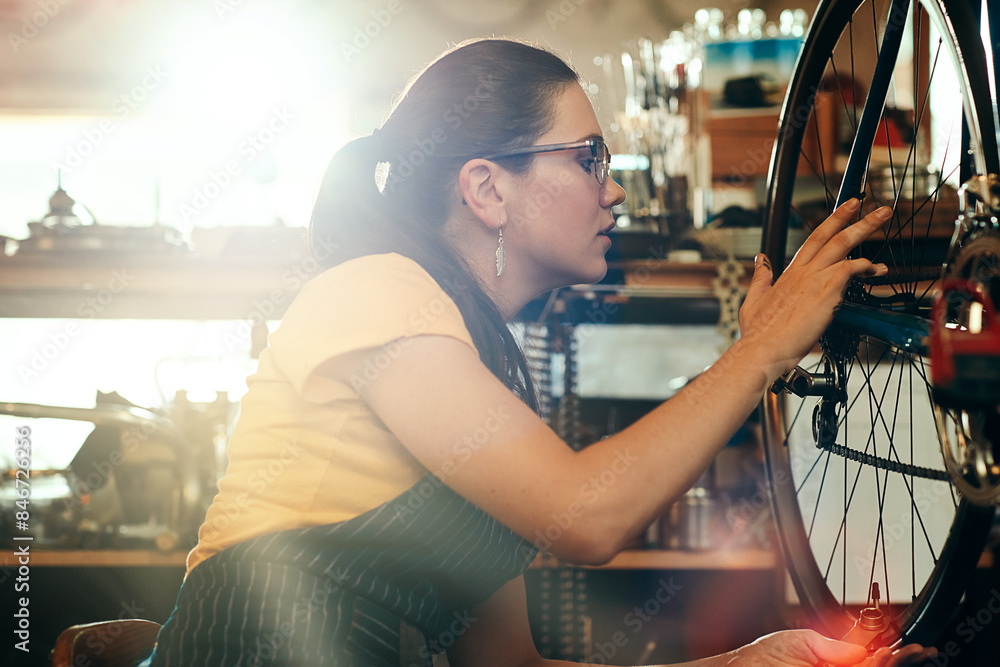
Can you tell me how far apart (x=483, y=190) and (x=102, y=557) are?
3.90 feet

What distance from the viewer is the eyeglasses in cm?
83

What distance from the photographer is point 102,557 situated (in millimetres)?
1522

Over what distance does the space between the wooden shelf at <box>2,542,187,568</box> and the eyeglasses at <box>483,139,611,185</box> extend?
115 cm

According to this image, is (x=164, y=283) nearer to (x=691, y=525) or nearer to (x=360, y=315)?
(x=360, y=315)

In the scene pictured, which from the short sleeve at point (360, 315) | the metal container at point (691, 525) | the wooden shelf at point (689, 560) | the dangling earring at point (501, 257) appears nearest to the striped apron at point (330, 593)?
the short sleeve at point (360, 315)

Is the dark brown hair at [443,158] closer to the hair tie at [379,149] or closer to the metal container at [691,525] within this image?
the hair tie at [379,149]

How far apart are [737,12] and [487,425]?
2322 millimetres

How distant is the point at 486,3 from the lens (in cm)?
254

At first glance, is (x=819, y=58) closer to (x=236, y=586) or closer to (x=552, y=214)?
(x=552, y=214)

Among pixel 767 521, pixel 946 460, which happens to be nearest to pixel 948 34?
pixel 946 460

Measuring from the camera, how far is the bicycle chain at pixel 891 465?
582mm

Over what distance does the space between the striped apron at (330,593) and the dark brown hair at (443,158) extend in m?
0.19

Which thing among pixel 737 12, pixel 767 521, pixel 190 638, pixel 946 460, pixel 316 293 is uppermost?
pixel 737 12

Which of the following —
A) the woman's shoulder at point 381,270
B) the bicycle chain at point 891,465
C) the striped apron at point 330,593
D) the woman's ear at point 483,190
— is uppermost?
the woman's ear at point 483,190
